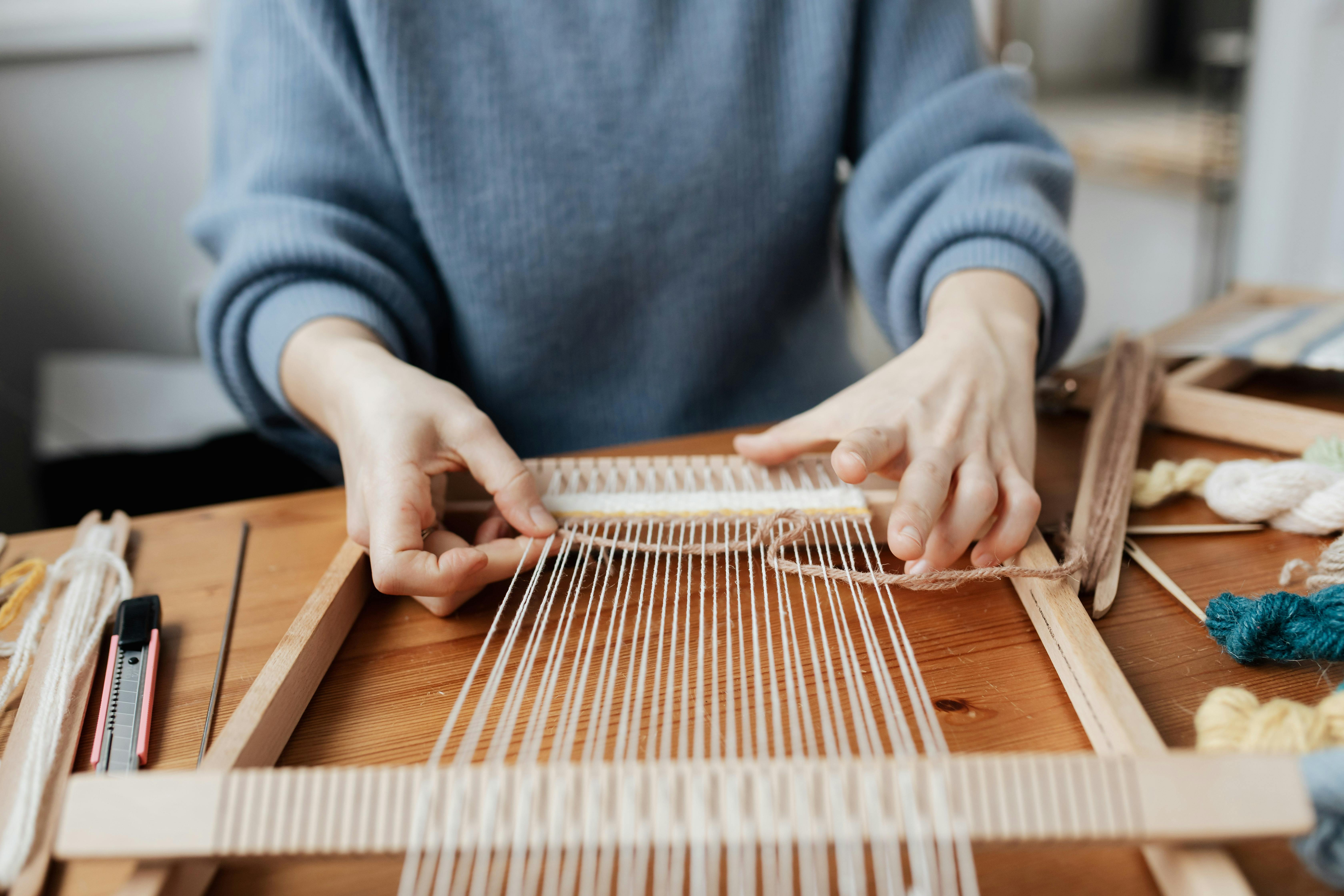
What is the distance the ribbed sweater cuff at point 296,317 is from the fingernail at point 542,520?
1.08 feet

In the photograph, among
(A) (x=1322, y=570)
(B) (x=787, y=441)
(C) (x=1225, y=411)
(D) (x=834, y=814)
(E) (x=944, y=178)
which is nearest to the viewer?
(D) (x=834, y=814)

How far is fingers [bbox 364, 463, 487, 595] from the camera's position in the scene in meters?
0.54

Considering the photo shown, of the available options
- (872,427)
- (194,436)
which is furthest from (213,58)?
(194,436)

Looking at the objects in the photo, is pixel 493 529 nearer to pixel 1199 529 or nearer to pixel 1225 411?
pixel 1199 529

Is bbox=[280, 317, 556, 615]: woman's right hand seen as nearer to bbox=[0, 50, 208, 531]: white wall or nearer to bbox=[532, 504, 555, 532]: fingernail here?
bbox=[532, 504, 555, 532]: fingernail

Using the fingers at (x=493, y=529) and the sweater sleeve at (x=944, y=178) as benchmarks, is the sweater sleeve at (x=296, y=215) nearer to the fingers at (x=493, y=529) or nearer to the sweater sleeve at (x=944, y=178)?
the fingers at (x=493, y=529)

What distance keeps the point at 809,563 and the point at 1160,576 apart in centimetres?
25

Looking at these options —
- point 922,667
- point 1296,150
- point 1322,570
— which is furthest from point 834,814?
point 1296,150

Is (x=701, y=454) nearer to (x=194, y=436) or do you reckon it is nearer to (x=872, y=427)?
(x=872, y=427)

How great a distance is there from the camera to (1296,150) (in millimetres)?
2207

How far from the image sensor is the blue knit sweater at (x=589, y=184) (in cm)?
87

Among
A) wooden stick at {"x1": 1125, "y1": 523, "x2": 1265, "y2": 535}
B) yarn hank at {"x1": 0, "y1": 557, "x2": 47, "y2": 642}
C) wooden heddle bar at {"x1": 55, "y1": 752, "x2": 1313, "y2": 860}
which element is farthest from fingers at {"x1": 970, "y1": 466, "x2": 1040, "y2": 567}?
yarn hank at {"x1": 0, "y1": 557, "x2": 47, "y2": 642}

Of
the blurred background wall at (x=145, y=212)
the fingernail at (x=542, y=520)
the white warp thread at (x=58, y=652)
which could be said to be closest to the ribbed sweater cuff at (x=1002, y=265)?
the fingernail at (x=542, y=520)

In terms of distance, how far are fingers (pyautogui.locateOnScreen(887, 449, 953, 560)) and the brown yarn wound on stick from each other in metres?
0.02
